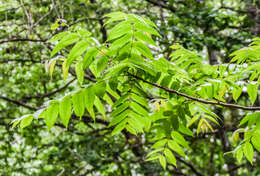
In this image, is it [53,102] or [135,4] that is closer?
[53,102]

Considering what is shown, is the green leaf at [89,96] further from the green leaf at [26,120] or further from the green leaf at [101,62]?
the green leaf at [26,120]

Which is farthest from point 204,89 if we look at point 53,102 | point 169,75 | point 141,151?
point 141,151

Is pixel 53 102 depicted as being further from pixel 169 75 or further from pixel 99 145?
pixel 99 145

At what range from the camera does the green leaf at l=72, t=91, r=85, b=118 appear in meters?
1.29

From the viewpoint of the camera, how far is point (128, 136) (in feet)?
18.3

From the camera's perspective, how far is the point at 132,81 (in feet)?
4.44

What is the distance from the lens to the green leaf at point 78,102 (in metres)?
1.29

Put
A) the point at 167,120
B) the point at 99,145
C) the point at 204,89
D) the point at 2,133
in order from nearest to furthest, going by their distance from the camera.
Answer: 1. the point at 167,120
2. the point at 204,89
3. the point at 99,145
4. the point at 2,133

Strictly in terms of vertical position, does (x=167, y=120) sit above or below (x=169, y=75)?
below

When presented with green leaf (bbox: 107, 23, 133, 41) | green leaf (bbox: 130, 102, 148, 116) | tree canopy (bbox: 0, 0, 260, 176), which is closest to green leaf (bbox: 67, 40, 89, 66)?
tree canopy (bbox: 0, 0, 260, 176)

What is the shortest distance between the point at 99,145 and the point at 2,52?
2616 millimetres

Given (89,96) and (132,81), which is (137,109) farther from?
(89,96)

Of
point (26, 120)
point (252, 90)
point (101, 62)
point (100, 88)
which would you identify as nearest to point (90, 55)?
point (101, 62)

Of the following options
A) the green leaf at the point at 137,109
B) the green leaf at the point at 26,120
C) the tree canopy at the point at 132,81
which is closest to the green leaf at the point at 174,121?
the tree canopy at the point at 132,81
